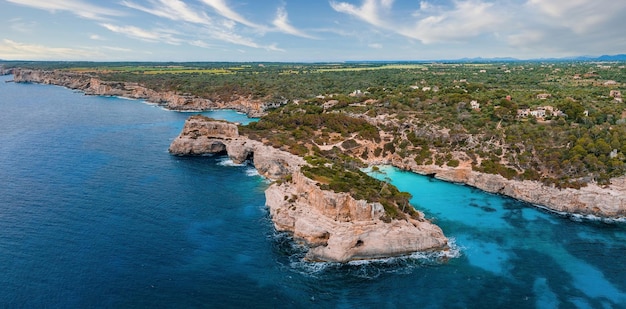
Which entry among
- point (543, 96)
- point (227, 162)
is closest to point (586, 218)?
point (543, 96)

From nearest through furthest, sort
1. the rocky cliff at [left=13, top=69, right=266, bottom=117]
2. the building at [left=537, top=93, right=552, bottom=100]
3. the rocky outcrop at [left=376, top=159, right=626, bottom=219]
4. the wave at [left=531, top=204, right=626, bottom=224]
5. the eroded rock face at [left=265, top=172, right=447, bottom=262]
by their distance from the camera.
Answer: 1. the eroded rock face at [left=265, top=172, right=447, bottom=262]
2. the wave at [left=531, top=204, right=626, bottom=224]
3. the rocky outcrop at [left=376, top=159, right=626, bottom=219]
4. the building at [left=537, top=93, right=552, bottom=100]
5. the rocky cliff at [left=13, top=69, right=266, bottom=117]

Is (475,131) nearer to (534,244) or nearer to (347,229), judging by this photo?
(534,244)

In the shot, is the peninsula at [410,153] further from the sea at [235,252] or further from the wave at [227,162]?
the sea at [235,252]

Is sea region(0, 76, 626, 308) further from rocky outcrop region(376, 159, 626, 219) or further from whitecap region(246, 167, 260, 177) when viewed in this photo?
rocky outcrop region(376, 159, 626, 219)

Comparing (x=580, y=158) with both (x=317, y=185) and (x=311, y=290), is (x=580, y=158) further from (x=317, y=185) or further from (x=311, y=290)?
(x=311, y=290)

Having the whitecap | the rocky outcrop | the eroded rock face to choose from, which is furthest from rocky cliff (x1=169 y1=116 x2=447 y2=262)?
the rocky outcrop

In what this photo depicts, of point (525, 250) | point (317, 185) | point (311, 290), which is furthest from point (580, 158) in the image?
point (311, 290)
